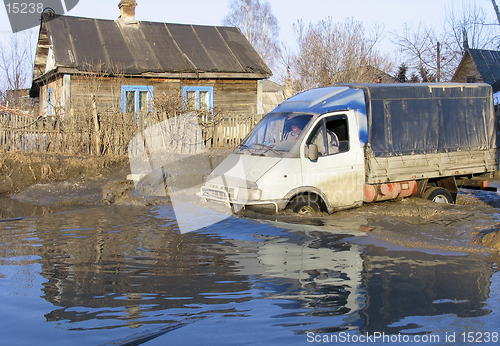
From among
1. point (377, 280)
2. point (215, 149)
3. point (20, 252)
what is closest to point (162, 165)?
point (215, 149)

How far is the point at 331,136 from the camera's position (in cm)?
822

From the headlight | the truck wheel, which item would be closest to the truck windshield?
the headlight

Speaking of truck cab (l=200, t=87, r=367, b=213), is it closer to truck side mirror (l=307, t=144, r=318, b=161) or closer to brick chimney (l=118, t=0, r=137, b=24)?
truck side mirror (l=307, t=144, r=318, b=161)

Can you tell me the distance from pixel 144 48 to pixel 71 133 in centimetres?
784

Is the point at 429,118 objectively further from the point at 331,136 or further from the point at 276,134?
the point at 276,134

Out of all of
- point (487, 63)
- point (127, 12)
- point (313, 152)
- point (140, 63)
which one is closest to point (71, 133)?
point (140, 63)

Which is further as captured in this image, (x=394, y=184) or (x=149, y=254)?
(x=394, y=184)

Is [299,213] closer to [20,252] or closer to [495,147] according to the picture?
[20,252]

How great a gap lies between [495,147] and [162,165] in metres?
9.17

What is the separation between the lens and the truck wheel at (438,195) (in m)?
9.30

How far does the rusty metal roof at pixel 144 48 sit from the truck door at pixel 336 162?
1247 cm

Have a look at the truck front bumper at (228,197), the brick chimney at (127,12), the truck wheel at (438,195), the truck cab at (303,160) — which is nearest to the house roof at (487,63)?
the brick chimney at (127,12)

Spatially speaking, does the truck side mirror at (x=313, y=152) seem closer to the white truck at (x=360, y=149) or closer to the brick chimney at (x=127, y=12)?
the white truck at (x=360, y=149)

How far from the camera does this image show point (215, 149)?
15867 mm
